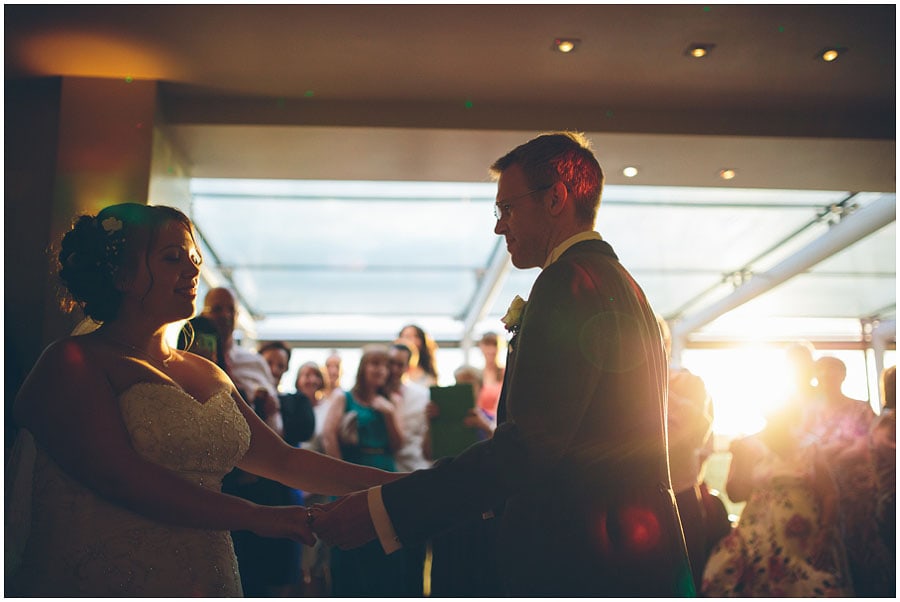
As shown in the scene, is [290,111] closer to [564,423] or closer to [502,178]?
[502,178]

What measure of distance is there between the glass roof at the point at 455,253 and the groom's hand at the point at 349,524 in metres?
4.94

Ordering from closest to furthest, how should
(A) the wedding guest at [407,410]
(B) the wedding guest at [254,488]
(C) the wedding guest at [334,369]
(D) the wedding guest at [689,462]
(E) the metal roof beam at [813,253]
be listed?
(D) the wedding guest at [689,462] < (B) the wedding guest at [254,488] < (A) the wedding guest at [407,410] < (C) the wedding guest at [334,369] < (E) the metal roof beam at [813,253]

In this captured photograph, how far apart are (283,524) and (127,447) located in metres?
0.43

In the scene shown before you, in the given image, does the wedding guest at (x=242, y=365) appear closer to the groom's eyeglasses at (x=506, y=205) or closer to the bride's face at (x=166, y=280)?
the bride's face at (x=166, y=280)

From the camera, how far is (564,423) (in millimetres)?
1676

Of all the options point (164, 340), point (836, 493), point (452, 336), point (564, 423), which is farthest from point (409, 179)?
point (452, 336)

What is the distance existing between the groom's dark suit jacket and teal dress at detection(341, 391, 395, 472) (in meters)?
2.99

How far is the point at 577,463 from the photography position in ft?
5.57

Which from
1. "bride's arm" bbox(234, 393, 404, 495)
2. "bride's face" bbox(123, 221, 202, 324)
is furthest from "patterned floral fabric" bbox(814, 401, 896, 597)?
"bride's face" bbox(123, 221, 202, 324)

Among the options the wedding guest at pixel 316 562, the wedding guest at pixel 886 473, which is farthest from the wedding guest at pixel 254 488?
the wedding guest at pixel 886 473

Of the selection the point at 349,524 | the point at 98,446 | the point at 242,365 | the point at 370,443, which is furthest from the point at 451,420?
the point at 98,446

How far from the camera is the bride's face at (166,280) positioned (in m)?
2.16

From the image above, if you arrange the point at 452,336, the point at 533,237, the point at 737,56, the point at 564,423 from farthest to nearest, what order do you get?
1. the point at 452,336
2. the point at 737,56
3. the point at 533,237
4. the point at 564,423

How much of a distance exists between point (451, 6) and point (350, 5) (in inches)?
21.2
